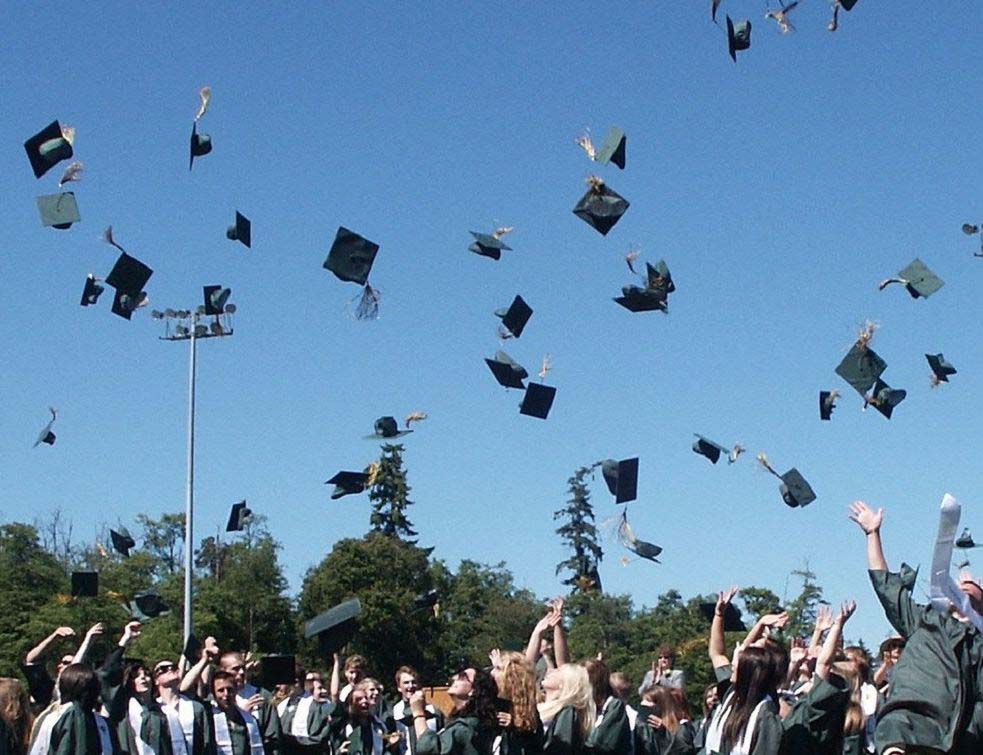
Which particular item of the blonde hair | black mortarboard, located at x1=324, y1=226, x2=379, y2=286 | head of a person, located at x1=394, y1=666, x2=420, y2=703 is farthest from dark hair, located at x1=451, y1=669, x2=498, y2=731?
black mortarboard, located at x1=324, y1=226, x2=379, y2=286

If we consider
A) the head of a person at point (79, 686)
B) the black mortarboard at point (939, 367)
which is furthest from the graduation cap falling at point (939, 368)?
the head of a person at point (79, 686)

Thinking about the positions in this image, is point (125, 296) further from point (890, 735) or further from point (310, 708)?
point (890, 735)

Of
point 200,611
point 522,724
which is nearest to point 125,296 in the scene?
point 522,724

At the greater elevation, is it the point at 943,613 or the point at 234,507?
the point at 234,507

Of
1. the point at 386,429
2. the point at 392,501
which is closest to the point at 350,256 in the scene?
the point at 386,429

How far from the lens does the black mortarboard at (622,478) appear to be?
13828 mm

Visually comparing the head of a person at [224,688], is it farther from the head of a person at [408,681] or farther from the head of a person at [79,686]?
the head of a person at [79,686]

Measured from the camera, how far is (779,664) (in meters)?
6.25

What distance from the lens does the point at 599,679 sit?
795 cm

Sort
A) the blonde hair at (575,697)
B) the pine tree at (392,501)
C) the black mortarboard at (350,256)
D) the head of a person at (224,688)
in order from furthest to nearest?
the pine tree at (392,501) < the black mortarboard at (350,256) < the head of a person at (224,688) < the blonde hair at (575,697)

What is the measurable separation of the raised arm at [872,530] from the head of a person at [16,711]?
4.39 m

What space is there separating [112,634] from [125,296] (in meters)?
18.8

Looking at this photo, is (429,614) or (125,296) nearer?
(125,296)

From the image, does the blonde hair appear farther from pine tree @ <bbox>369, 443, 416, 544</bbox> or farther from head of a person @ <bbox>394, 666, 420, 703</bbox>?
pine tree @ <bbox>369, 443, 416, 544</bbox>
